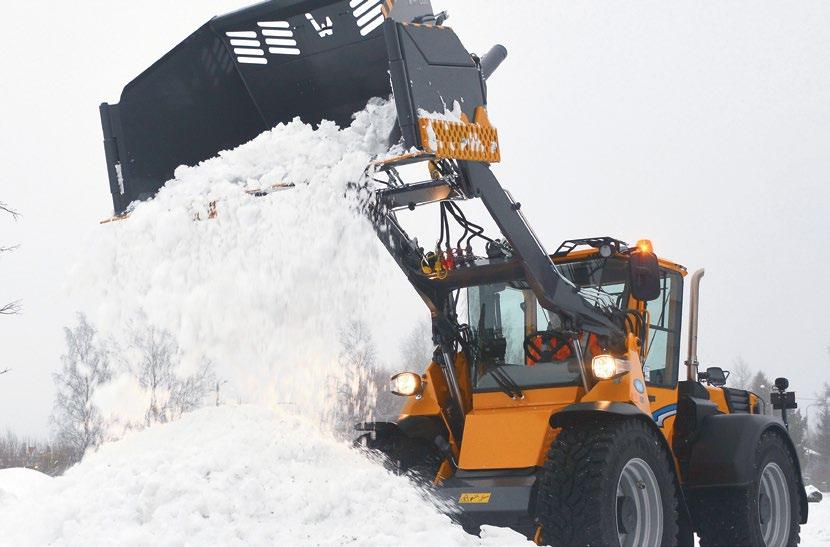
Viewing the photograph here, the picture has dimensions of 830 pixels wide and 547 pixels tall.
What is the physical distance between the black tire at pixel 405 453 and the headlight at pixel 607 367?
4.07 ft

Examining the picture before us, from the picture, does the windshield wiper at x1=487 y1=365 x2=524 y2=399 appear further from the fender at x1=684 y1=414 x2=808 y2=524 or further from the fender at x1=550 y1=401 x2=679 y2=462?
the fender at x1=684 y1=414 x2=808 y2=524

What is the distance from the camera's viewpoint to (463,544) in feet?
16.7

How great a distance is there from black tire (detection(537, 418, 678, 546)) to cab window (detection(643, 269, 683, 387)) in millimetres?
982

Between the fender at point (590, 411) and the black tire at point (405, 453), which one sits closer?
the fender at point (590, 411)

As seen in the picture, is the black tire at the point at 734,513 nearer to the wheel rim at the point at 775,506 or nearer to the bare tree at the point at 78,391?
the wheel rim at the point at 775,506

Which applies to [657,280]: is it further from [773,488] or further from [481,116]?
[773,488]

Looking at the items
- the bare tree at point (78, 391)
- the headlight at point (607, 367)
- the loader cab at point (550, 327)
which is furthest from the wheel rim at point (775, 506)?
the bare tree at point (78, 391)

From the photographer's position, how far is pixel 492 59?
20.4 feet

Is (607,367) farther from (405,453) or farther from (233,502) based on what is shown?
(233,502)

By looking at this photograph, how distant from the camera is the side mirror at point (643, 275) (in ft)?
19.6

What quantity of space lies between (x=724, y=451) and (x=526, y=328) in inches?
61.8

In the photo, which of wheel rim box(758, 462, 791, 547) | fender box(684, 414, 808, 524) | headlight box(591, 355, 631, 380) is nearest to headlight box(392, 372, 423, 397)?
headlight box(591, 355, 631, 380)

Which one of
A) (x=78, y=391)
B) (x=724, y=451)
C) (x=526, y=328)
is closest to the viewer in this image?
(x=526, y=328)

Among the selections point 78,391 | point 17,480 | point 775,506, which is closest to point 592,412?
point 775,506
